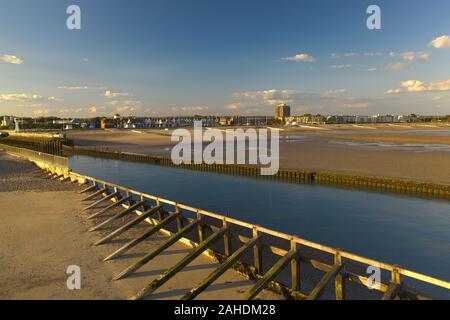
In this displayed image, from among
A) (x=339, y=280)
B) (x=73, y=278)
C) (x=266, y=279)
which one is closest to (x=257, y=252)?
(x=266, y=279)

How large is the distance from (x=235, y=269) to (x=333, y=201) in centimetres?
1737

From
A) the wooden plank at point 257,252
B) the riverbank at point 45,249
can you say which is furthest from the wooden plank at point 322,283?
the riverbank at point 45,249

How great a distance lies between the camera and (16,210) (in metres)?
21.0

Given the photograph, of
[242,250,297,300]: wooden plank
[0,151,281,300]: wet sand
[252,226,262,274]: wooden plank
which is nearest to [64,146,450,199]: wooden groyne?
[0,151,281,300]: wet sand

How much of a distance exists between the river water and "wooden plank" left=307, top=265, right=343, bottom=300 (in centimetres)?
769

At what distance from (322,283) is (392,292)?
5.54ft

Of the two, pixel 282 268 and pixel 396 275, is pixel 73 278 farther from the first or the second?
pixel 396 275

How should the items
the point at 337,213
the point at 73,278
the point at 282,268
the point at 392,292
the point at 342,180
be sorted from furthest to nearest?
1. the point at 342,180
2. the point at 337,213
3. the point at 73,278
4. the point at 282,268
5. the point at 392,292

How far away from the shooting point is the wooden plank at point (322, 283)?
28.9 feet

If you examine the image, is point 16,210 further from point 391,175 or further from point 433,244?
point 391,175

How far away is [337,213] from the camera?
23812mm

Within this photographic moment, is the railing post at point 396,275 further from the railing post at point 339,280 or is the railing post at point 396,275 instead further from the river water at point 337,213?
the river water at point 337,213

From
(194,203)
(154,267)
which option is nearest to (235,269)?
(154,267)

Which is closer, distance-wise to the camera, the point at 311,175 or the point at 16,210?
the point at 16,210
